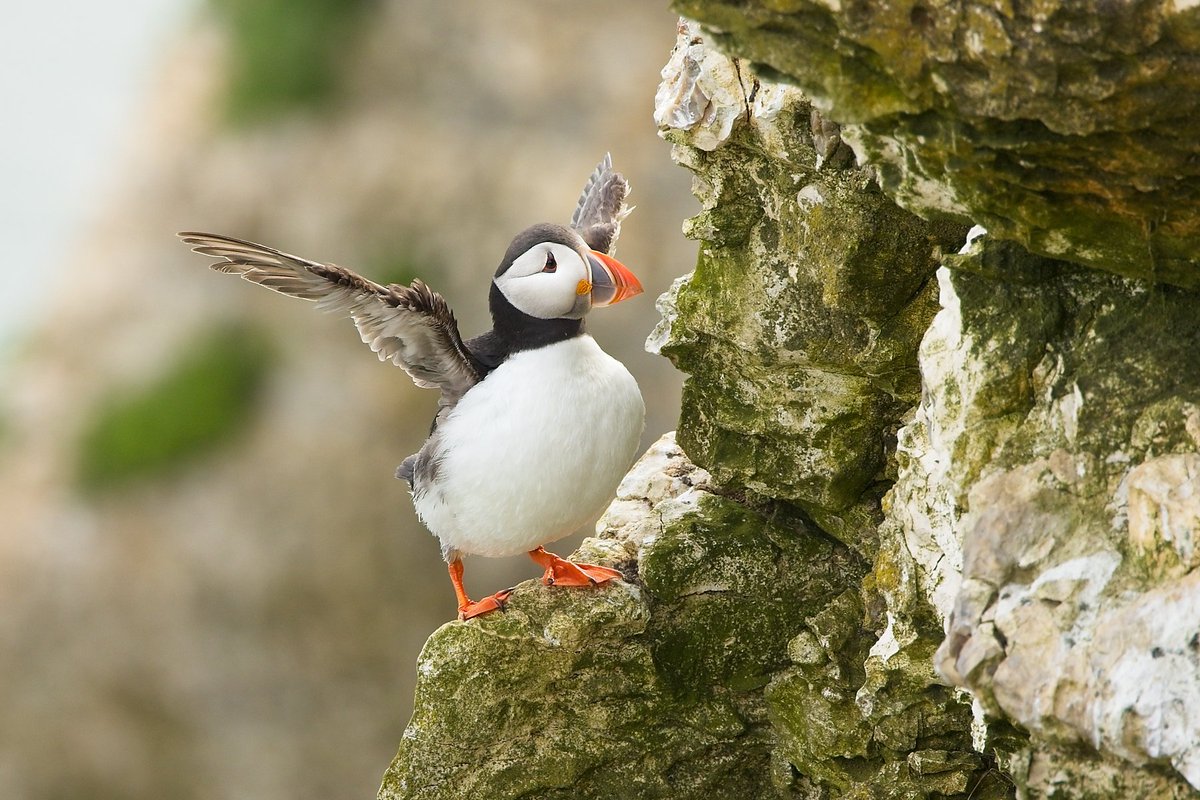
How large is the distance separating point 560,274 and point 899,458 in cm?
170

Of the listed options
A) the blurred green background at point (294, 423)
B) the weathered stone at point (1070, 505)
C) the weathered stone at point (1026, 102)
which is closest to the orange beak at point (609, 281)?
the weathered stone at point (1070, 505)

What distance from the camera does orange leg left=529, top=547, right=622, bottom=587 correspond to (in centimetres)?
527

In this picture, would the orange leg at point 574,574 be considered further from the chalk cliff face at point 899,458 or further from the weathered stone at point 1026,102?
the weathered stone at point 1026,102

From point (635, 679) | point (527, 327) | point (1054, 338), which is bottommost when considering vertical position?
point (635, 679)

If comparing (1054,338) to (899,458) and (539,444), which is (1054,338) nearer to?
(899,458)

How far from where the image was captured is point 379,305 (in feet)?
16.8

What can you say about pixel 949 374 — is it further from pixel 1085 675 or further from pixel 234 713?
pixel 234 713

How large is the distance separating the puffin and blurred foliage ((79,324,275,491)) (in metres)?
9.01

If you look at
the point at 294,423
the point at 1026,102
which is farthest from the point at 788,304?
the point at 294,423

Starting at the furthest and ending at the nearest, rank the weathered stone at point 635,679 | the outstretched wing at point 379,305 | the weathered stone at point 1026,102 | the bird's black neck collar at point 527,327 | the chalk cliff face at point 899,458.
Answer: the bird's black neck collar at point 527,327
the weathered stone at point 635,679
the outstretched wing at point 379,305
the chalk cliff face at point 899,458
the weathered stone at point 1026,102

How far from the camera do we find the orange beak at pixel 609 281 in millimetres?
5242

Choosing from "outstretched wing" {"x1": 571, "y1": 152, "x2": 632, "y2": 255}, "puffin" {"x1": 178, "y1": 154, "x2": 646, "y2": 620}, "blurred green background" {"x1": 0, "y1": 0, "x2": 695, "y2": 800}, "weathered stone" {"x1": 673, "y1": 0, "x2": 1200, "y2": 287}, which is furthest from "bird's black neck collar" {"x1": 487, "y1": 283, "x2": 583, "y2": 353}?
"blurred green background" {"x1": 0, "y1": 0, "x2": 695, "y2": 800}

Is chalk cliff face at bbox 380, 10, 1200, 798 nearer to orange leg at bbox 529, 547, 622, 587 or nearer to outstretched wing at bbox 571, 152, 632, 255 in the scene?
orange leg at bbox 529, 547, 622, 587

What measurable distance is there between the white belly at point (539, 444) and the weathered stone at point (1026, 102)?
219cm
